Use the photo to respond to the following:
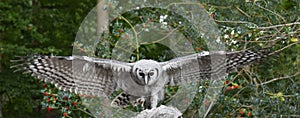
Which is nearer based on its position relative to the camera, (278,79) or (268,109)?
(268,109)

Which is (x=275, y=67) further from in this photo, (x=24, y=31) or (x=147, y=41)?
(x=24, y=31)

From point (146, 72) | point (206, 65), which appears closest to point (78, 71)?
point (146, 72)

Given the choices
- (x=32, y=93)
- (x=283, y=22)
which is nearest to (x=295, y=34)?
(x=283, y=22)

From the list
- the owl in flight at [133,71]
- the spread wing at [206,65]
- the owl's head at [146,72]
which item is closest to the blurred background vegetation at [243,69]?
the spread wing at [206,65]

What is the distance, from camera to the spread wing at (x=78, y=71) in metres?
5.02

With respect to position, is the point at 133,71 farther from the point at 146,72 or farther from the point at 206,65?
the point at 206,65

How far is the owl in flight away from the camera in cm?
492

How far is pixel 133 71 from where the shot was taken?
4867 mm

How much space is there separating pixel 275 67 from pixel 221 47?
1.55 meters

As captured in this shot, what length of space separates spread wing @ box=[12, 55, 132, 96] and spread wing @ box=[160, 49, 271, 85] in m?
0.42

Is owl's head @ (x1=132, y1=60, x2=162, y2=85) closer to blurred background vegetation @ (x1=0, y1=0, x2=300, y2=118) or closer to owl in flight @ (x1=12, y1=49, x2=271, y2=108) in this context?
owl in flight @ (x1=12, y1=49, x2=271, y2=108)

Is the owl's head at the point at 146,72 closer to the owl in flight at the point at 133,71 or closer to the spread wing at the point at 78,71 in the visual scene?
the owl in flight at the point at 133,71

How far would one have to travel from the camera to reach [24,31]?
1083cm

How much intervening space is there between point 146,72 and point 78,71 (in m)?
0.76
